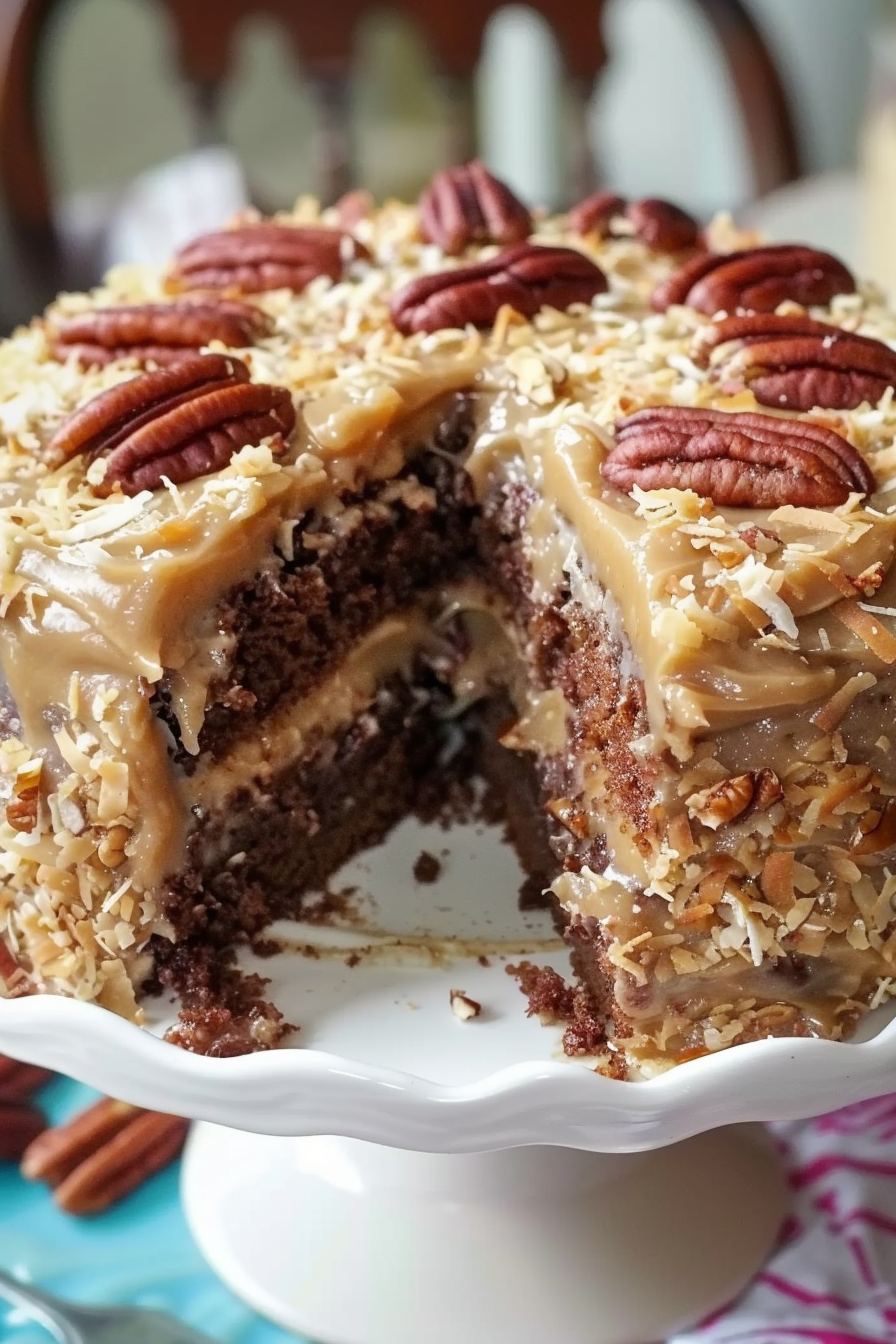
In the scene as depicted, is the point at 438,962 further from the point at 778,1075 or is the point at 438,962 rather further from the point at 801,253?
the point at 801,253

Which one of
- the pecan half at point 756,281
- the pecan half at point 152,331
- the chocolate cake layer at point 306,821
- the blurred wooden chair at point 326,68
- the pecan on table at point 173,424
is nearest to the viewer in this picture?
the pecan on table at point 173,424

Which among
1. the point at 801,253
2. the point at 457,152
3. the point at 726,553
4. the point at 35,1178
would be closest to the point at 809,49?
the point at 457,152

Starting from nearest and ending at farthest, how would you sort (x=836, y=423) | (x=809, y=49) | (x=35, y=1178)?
(x=836, y=423) < (x=35, y=1178) < (x=809, y=49)

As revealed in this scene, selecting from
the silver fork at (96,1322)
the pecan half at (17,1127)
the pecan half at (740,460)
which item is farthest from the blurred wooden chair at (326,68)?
the silver fork at (96,1322)

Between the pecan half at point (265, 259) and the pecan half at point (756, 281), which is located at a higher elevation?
the pecan half at point (265, 259)

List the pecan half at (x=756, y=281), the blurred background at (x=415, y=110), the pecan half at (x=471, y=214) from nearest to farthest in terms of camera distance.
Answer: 1. the pecan half at (x=756, y=281)
2. the pecan half at (x=471, y=214)
3. the blurred background at (x=415, y=110)

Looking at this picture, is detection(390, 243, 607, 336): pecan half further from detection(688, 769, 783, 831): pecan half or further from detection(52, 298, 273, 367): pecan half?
detection(688, 769, 783, 831): pecan half

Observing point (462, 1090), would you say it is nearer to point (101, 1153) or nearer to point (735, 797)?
point (735, 797)

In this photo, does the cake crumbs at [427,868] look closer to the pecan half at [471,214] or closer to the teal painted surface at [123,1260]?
the teal painted surface at [123,1260]
